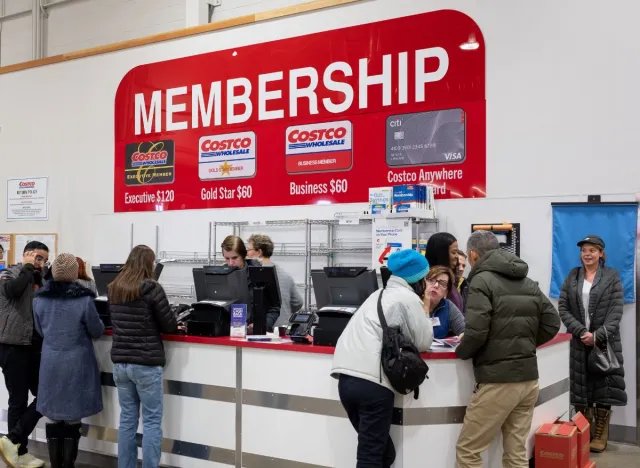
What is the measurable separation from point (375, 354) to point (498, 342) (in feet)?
2.20

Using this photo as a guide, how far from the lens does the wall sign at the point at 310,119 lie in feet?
20.4

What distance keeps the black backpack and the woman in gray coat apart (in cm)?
247

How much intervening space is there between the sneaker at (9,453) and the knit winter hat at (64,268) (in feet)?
4.15

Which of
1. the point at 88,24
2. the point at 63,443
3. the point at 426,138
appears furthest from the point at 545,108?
the point at 88,24

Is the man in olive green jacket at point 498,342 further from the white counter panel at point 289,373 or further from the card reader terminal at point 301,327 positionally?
the card reader terminal at point 301,327

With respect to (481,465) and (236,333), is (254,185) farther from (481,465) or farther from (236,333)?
(481,465)

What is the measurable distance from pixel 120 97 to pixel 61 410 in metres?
A: 4.83

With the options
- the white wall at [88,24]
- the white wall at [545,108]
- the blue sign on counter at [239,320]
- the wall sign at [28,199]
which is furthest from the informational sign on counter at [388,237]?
the wall sign at [28,199]

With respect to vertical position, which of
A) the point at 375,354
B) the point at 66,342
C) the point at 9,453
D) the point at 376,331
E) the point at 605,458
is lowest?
the point at 605,458

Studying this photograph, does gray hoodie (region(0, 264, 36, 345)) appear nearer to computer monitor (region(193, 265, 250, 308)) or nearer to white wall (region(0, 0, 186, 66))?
computer monitor (region(193, 265, 250, 308))

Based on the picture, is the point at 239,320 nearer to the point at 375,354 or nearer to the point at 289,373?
the point at 289,373

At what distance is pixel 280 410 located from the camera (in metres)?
4.07

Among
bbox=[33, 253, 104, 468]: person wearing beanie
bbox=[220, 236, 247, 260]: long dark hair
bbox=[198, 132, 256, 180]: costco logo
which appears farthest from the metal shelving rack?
bbox=[33, 253, 104, 468]: person wearing beanie

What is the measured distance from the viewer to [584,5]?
18.6 feet
